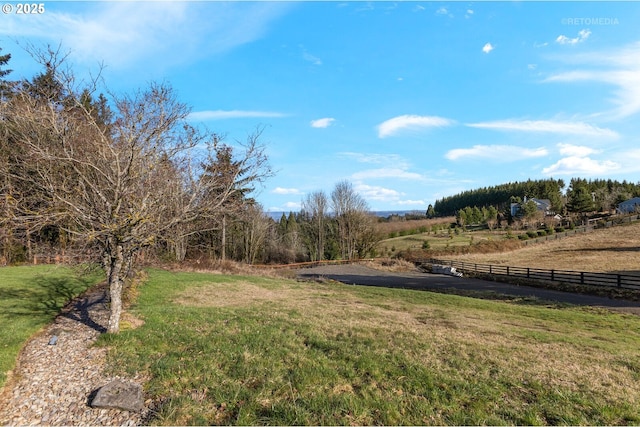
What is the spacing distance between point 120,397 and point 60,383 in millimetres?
1494

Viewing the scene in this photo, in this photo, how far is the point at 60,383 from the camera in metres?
5.25

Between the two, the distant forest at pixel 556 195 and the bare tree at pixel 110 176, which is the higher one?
the distant forest at pixel 556 195

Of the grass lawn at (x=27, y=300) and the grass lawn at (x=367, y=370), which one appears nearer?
the grass lawn at (x=367, y=370)

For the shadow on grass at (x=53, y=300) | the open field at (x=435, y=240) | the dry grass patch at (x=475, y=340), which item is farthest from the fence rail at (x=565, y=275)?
the shadow on grass at (x=53, y=300)

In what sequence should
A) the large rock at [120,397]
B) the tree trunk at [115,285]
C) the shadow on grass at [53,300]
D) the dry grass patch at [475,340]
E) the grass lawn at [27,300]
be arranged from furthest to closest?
the shadow on grass at [53,300], the tree trunk at [115,285], the grass lawn at [27,300], the dry grass patch at [475,340], the large rock at [120,397]

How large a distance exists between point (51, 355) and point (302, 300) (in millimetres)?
9099

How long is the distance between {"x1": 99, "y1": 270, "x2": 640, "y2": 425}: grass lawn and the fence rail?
14.0 meters

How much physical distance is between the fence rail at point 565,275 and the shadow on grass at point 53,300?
87.3 feet

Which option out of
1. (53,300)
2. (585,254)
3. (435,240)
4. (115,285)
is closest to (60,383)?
(115,285)

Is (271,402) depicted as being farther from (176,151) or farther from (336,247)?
(336,247)

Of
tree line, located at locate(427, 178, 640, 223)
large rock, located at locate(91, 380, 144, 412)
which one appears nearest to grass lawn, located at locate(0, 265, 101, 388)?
large rock, located at locate(91, 380, 144, 412)

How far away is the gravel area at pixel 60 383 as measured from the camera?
14.1 ft

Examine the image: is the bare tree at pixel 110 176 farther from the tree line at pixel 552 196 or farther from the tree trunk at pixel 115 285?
the tree line at pixel 552 196

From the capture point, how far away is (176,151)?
8016 mm
